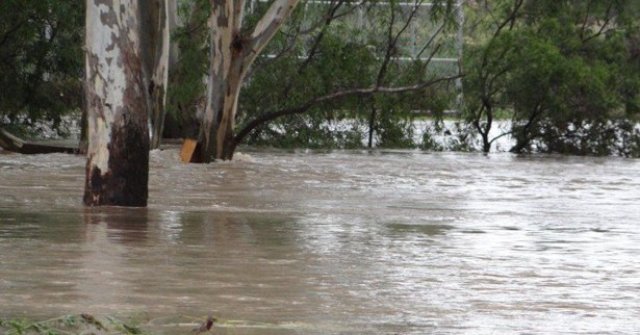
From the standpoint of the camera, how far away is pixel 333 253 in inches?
392

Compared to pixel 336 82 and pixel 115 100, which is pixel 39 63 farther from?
pixel 115 100

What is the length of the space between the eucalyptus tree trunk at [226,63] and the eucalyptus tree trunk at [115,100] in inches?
276

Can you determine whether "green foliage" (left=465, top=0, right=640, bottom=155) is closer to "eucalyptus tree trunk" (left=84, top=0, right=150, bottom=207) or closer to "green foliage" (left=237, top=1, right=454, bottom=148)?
"green foliage" (left=237, top=1, right=454, bottom=148)

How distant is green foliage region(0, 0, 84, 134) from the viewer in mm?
23609

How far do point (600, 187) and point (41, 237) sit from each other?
8.78m

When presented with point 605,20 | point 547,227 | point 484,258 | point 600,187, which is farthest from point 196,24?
point 484,258

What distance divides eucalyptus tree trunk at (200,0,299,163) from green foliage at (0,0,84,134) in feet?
11.9

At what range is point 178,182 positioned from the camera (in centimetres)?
1686

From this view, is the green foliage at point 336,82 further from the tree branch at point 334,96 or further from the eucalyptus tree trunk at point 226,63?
the eucalyptus tree trunk at point 226,63

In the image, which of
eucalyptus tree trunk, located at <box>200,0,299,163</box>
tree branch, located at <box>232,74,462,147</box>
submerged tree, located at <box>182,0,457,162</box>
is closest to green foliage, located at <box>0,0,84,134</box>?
submerged tree, located at <box>182,0,457,162</box>

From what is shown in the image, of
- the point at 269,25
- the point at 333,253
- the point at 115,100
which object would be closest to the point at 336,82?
the point at 269,25

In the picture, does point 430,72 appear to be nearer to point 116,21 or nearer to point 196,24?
point 196,24

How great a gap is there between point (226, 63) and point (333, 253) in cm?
1077

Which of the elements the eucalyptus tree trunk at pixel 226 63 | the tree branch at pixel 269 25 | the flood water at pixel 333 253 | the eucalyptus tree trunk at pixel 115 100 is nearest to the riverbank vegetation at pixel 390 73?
the eucalyptus tree trunk at pixel 226 63
